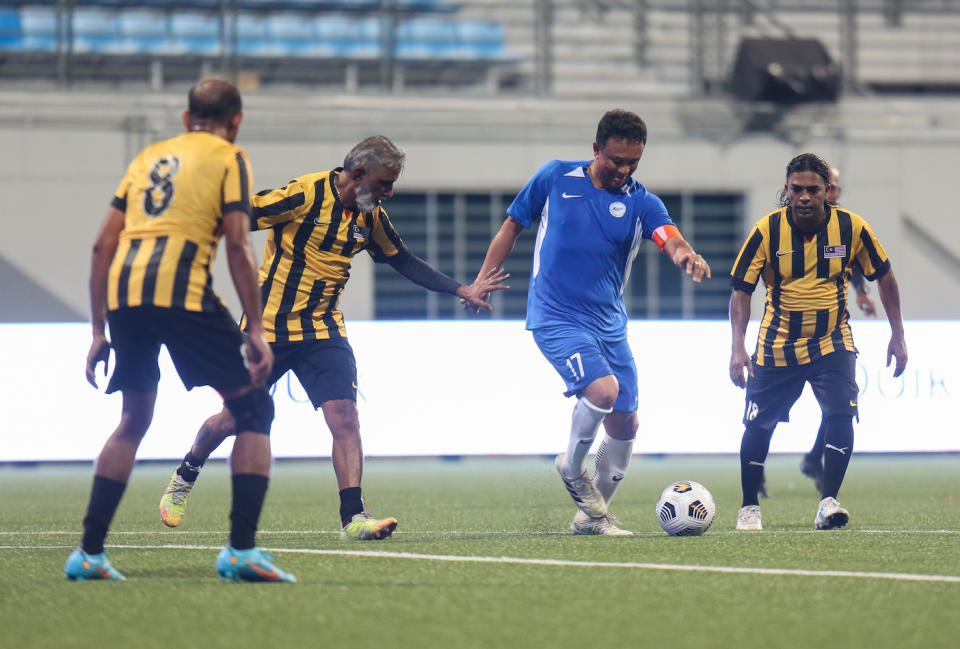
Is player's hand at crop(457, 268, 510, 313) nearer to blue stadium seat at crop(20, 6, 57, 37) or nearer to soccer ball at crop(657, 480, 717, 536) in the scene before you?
soccer ball at crop(657, 480, 717, 536)

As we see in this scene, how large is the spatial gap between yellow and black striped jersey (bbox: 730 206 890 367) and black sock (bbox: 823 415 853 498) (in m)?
0.35

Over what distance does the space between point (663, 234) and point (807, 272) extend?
1035 millimetres

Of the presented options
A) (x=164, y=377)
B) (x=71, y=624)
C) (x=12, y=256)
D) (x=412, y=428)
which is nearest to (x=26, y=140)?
(x=12, y=256)

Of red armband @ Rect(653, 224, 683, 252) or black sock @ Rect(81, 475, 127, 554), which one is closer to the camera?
black sock @ Rect(81, 475, 127, 554)

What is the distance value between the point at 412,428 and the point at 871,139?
9.79m

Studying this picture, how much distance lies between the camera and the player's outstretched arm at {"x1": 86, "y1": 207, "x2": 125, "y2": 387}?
442cm

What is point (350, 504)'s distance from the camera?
6090mm

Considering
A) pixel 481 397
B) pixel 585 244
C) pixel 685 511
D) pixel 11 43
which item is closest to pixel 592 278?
pixel 585 244

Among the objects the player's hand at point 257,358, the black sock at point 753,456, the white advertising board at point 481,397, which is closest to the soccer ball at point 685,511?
the black sock at point 753,456

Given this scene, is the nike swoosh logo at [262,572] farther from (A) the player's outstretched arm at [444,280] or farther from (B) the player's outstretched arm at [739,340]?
(B) the player's outstretched arm at [739,340]

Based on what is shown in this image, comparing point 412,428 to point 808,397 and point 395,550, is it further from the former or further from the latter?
point 395,550

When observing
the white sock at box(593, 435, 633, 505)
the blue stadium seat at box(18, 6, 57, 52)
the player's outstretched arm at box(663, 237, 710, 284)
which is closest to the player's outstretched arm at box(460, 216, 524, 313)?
the player's outstretched arm at box(663, 237, 710, 284)

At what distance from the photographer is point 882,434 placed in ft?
40.9

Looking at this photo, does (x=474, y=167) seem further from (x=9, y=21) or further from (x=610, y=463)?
(x=610, y=463)
